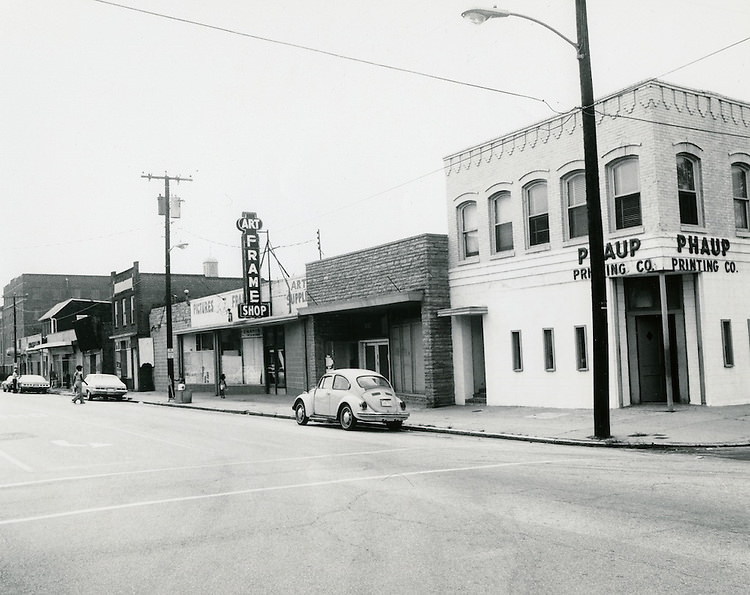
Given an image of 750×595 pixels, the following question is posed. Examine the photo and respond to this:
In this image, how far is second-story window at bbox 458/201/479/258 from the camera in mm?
23719

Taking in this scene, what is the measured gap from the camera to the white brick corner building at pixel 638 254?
59.9 ft

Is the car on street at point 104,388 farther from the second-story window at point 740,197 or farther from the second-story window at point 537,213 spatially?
the second-story window at point 740,197

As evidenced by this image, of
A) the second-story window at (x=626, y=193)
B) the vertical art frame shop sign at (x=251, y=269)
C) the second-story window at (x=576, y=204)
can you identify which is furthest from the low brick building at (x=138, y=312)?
the second-story window at (x=626, y=193)

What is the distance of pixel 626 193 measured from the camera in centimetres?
1892

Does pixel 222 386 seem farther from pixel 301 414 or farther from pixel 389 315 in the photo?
pixel 301 414

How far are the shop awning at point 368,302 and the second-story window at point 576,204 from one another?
5477mm

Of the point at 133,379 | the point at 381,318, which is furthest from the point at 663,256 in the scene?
the point at 133,379

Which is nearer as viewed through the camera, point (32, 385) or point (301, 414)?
point (301, 414)

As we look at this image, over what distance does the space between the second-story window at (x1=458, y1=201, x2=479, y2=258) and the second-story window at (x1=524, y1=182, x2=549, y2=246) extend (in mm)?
2207

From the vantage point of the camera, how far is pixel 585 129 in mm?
14672

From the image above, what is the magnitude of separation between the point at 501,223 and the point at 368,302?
207 inches

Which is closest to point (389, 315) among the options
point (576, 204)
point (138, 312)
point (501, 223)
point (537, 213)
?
point (501, 223)

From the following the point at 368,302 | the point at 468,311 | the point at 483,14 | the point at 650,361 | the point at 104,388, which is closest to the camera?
the point at 483,14

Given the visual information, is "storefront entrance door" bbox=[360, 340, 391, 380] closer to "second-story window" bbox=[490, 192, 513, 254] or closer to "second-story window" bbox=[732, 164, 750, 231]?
"second-story window" bbox=[490, 192, 513, 254]
